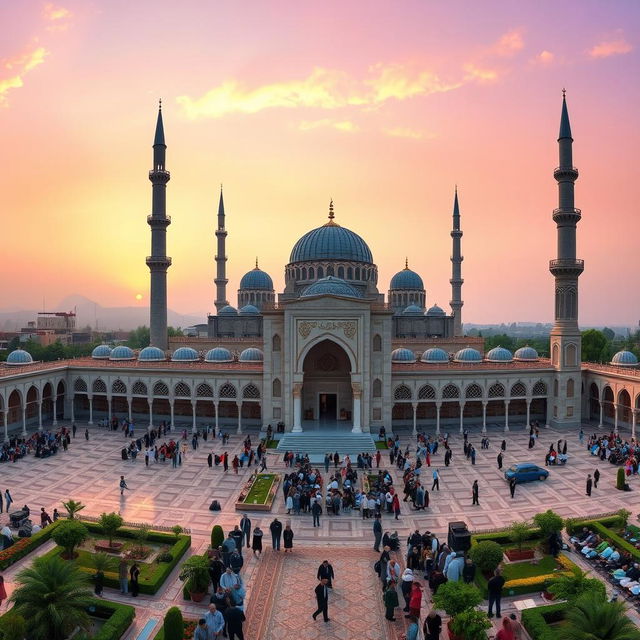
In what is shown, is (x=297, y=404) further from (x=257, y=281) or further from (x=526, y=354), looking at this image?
(x=257, y=281)

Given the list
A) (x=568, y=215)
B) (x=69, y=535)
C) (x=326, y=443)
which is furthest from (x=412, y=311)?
(x=69, y=535)

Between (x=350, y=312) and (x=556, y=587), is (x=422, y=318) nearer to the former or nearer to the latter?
(x=350, y=312)

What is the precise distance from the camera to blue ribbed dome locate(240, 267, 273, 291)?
5919cm

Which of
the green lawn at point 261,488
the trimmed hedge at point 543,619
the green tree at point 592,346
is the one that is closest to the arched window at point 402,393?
the green lawn at point 261,488

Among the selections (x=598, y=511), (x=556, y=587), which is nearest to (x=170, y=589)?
(x=556, y=587)

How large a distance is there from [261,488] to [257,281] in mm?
40510

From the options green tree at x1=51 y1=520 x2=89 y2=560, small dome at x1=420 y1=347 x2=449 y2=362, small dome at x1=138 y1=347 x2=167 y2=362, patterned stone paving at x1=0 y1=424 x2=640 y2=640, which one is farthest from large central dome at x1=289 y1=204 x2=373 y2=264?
green tree at x1=51 y1=520 x2=89 y2=560

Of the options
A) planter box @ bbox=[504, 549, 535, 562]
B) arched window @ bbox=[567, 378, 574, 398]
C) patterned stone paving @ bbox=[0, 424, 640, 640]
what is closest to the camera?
patterned stone paving @ bbox=[0, 424, 640, 640]

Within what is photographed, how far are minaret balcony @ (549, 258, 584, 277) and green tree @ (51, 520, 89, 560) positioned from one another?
115 feet

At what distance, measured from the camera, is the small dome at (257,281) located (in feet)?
194

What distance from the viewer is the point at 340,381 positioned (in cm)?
3500

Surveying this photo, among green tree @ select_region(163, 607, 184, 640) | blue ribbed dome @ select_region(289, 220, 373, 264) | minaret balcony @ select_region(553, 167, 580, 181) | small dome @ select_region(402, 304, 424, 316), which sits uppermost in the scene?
minaret balcony @ select_region(553, 167, 580, 181)

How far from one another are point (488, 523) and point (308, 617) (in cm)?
916

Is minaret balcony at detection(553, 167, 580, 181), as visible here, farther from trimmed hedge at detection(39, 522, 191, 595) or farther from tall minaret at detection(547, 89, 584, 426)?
trimmed hedge at detection(39, 522, 191, 595)
